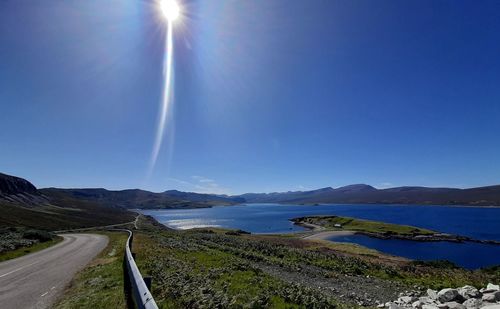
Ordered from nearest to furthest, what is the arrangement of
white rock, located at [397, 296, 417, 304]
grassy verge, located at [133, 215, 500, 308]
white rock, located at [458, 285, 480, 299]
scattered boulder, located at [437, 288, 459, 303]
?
1. grassy verge, located at [133, 215, 500, 308]
2. white rock, located at [458, 285, 480, 299]
3. scattered boulder, located at [437, 288, 459, 303]
4. white rock, located at [397, 296, 417, 304]

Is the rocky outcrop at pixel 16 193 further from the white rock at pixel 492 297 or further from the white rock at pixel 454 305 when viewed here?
the white rock at pixel 492 297

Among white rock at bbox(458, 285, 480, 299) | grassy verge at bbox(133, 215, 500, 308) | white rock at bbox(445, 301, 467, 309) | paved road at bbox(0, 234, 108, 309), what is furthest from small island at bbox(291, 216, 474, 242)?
white rock at bbox(445, 301, 467, 309)

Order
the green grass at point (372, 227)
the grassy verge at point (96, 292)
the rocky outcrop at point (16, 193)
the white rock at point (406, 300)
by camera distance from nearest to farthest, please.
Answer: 1. the grassy verge at point (96, 292)
2. the white rock at point (406, 300)
3. the green grass at point (372, 227)
4. the rocky outcrop at point (16, 193)

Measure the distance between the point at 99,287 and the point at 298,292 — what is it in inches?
375

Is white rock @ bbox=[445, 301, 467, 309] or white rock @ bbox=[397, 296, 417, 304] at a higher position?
white rock @ bbox=[445, 301, 467, 309]

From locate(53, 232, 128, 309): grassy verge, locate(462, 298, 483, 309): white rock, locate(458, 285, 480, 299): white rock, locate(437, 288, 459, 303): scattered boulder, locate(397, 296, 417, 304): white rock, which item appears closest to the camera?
locate(53, 232, 128, 309): grassy verge

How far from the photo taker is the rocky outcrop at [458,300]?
13.2m

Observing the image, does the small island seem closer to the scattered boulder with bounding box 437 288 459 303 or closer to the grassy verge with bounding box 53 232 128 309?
the scattered boulder with bounding box 437 288 459 303

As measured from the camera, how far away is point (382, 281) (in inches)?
877

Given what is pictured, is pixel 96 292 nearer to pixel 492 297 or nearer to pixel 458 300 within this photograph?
pixel 458 300

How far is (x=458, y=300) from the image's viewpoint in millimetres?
14461

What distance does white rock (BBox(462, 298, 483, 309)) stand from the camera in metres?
13.0

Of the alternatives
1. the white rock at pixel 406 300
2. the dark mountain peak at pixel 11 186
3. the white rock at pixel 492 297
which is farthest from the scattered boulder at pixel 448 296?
the dark mountain peak at pixel 11 186

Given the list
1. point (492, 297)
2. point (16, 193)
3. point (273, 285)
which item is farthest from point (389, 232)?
point (16, 193)
